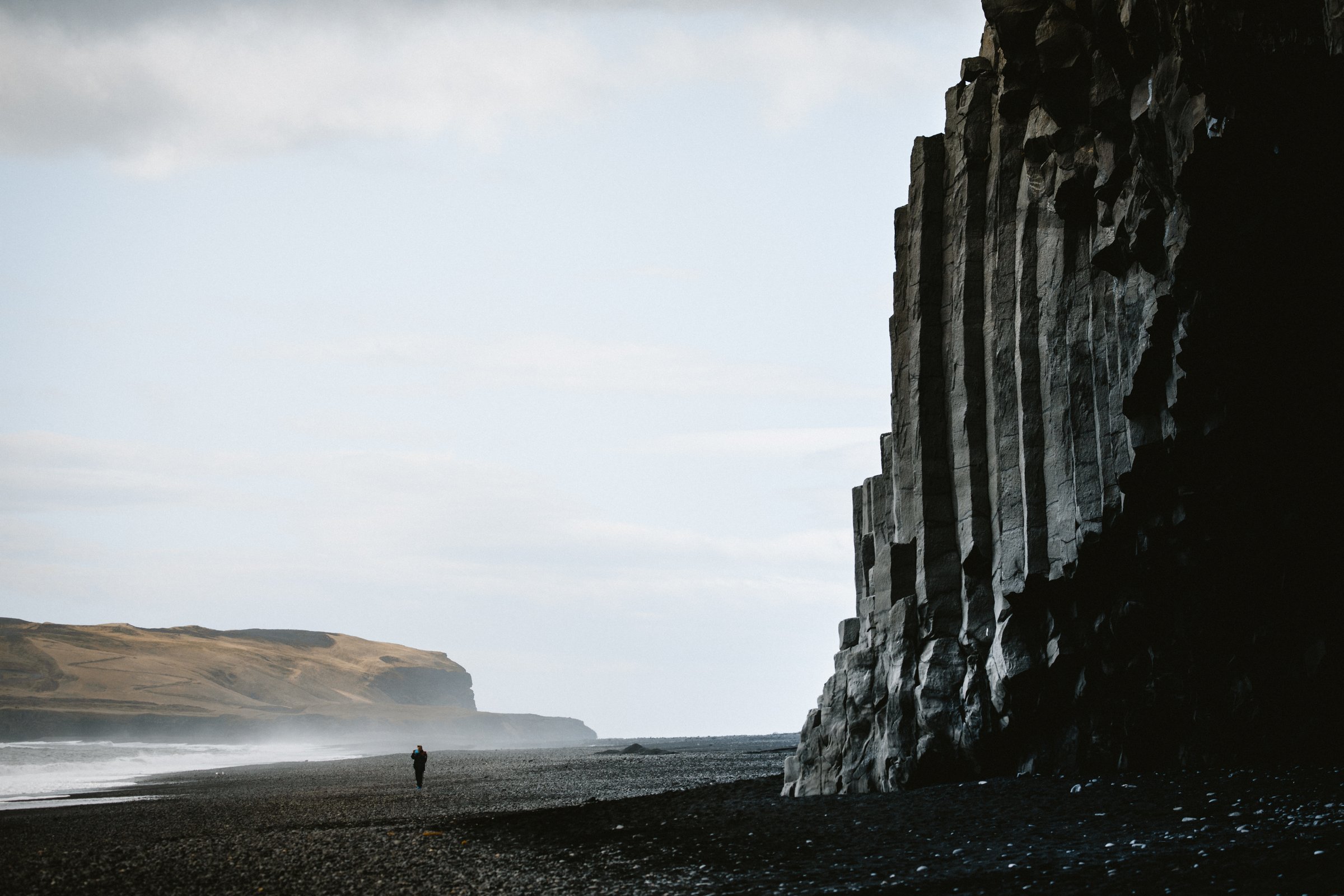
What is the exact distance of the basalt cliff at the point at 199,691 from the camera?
12338 centimetres

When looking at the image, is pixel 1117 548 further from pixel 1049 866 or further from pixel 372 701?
pixel 372 701

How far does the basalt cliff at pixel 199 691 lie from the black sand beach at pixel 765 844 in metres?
108

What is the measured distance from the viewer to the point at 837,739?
26.1 metres

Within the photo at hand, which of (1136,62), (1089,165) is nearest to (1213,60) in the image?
(1136,62)

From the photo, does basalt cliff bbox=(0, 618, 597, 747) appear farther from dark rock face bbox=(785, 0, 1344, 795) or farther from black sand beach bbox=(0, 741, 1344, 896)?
dark rock face bbox=(785, 0, 1344, 795)

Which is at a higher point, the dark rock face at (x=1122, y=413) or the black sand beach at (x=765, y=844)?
the dark rock face at (x=1122, y=413)

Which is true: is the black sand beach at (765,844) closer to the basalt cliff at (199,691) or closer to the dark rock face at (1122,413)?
the dark rock face at (1122,413)

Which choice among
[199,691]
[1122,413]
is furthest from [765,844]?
[199,691]

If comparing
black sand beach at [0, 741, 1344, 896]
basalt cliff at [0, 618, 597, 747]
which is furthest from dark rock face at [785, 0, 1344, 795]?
basalt cliff at [0, 618, 597, 747]

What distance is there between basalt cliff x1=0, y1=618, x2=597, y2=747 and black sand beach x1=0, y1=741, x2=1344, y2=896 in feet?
355

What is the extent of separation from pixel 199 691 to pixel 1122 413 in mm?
147894

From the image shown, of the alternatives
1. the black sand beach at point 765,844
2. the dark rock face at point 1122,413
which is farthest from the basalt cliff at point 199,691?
the dark rock face at point 1122,413

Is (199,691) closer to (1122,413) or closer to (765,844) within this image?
(765,844)

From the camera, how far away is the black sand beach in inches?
483
